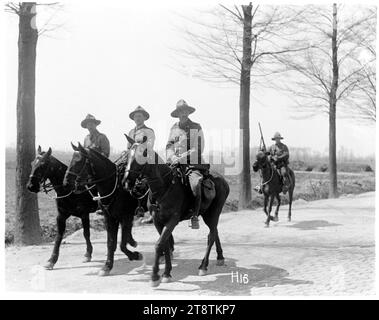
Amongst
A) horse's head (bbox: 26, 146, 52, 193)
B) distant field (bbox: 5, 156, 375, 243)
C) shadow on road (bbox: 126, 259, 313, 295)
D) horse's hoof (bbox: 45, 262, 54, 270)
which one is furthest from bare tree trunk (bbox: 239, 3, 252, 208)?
horse's hoof (bbox: 45, 262, 54, 270)

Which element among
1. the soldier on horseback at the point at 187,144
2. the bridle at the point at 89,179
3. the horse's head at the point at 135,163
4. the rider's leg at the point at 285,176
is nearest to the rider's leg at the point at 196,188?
the soldier on horseback at the point at 187,144

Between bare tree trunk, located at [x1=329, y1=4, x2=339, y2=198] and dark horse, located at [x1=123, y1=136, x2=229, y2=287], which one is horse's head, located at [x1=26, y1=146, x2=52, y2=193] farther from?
bare tree trunk, located at [x1=329, y1=4, x2=339, y2=198]

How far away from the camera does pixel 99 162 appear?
7.69 metres

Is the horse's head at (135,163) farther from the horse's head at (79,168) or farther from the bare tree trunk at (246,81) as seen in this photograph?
the bare tree trunk at (246,81)

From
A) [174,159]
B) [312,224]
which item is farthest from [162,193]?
[312,224]

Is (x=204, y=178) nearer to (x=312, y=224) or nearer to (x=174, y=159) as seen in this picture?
(x=174, y=159)

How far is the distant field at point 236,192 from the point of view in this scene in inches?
433

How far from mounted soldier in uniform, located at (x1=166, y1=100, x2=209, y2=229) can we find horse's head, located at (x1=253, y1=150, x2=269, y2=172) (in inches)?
185

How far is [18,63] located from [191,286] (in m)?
5.92

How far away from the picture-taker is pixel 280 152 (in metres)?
13.2

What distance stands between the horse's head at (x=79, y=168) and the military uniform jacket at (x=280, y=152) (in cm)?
687
